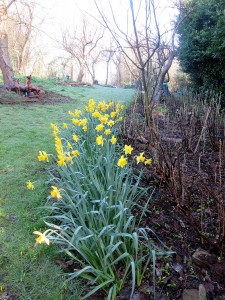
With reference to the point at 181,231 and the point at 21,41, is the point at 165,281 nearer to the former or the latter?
the point at 181,231

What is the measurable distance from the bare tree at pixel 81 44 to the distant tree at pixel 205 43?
2054cm

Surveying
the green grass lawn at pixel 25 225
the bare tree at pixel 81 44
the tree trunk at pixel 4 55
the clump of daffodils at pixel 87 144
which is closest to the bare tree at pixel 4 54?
the tree trunk at pixel 4 55

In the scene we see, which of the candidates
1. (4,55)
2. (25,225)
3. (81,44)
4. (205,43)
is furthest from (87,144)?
(81,44)

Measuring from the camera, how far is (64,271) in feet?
5.99

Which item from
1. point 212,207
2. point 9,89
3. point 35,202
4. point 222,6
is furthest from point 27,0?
point 212,207

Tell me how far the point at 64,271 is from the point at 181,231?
949 mm

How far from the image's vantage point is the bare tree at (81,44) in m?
27.5

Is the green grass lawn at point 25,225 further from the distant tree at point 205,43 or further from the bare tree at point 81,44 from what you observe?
the bare tree at point 81,44

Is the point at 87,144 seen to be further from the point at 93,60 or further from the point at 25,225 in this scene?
the point at 93,60

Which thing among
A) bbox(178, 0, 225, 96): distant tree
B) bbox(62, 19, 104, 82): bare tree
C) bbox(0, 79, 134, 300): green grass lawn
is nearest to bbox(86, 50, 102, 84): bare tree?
bbox(62, 19, 104, 82): bare tree

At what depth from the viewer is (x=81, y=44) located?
93.1ft

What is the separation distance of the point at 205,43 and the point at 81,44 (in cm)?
2359

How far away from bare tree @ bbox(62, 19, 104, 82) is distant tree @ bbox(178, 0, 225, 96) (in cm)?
2054

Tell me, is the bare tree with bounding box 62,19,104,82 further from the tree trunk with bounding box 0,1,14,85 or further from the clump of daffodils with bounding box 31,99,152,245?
the clump of daffodils with bounding box 31,99,152,245
